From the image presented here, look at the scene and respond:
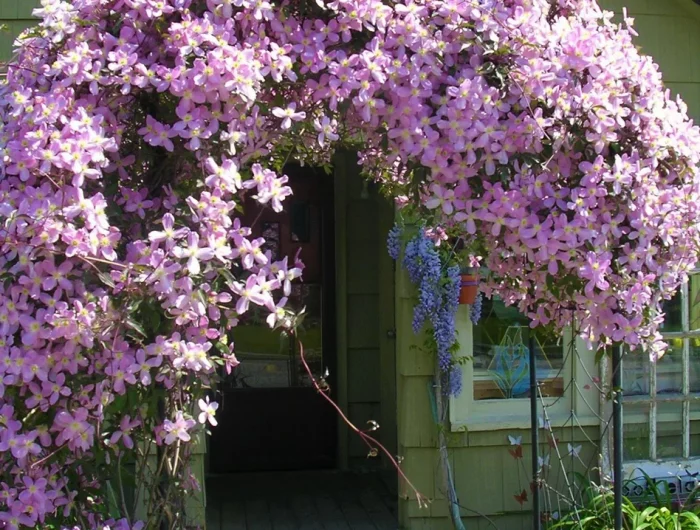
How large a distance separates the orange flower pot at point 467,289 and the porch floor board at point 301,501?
4.44 feet

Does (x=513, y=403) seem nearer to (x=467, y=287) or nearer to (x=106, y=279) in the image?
(x=467, y=287)

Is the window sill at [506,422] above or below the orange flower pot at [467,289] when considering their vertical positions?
below

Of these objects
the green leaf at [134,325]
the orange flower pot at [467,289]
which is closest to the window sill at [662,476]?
the orange flower pot at [467,289]

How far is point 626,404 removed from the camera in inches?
165

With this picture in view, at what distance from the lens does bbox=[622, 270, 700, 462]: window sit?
4.19 metres

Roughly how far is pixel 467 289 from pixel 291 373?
5.85 feet

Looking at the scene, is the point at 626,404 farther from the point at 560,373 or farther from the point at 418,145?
the point at 418,145

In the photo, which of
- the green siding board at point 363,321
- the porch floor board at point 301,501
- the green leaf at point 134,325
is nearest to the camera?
the green leaf at point 134,325

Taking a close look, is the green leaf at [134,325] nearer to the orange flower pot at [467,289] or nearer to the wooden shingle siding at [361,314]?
the orange flower pot at [467,289]

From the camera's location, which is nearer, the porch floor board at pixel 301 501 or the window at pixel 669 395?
the window at pixel 669 395

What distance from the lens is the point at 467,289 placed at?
3.98 m

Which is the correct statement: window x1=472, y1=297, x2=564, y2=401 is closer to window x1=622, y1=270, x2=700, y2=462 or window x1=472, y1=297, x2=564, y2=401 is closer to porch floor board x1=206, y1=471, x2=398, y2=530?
window x1=622, y1=270, x2=700, y2=462

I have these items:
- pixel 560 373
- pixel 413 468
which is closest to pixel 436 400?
pixel 413 468

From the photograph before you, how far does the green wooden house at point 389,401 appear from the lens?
411cm
